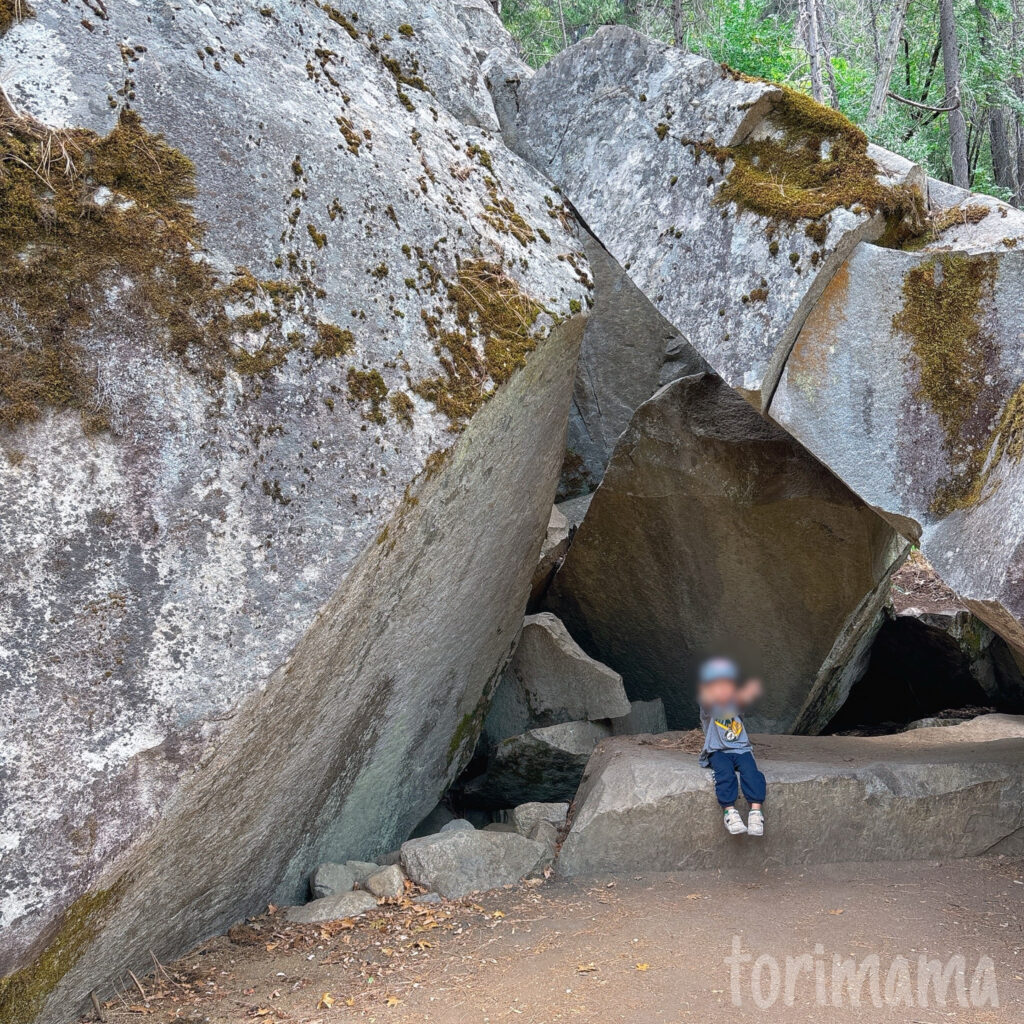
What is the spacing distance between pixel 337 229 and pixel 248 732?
2.42m

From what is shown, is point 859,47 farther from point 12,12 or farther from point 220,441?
point 220,441

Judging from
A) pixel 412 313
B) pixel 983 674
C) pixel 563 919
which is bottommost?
pixel 983 674

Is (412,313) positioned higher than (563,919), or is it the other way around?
(412,313)

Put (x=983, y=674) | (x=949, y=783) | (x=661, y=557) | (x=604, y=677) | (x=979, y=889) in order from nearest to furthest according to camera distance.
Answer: (x=979, y=889), (x=949, y=783), (x=604, y=677), (x=661, y=557), (x=983, y=674)

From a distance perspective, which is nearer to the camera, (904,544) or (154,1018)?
(154,1018)

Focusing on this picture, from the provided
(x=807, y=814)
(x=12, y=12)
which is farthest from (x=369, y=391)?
(x=807, y=814)

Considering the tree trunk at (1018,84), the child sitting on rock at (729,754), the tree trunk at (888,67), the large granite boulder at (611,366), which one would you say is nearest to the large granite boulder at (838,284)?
the child sitting on rock at (729,754)

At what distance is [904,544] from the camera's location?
7.91 m

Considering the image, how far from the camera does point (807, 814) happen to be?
17.6 ft

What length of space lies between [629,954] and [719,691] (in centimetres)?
174

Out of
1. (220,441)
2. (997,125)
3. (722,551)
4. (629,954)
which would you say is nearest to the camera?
(220,441)

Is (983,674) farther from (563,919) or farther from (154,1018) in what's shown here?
(154,1018)

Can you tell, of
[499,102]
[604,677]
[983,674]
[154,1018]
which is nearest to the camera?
[154,1018]

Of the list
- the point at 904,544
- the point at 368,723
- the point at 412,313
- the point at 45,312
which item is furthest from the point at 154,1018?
the point at 904,544
